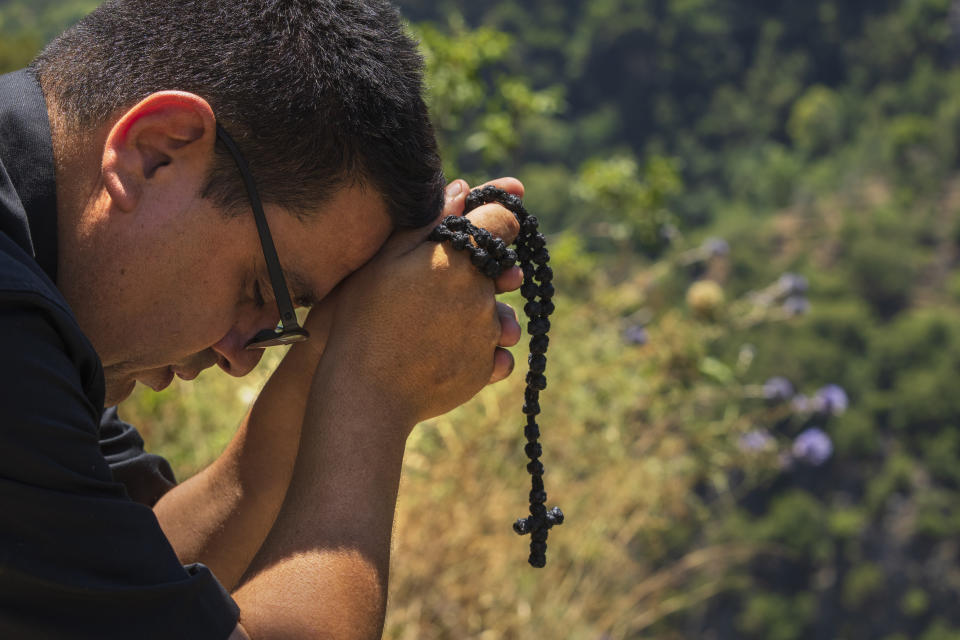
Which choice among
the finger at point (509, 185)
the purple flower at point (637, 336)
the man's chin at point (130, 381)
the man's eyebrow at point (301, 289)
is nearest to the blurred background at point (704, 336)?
the purple flower at point (637, 336)

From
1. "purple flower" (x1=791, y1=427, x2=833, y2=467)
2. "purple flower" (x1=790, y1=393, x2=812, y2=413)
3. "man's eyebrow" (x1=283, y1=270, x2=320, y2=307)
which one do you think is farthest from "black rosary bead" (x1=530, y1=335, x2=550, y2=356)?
"purple flower" (x1=791, y1=427, x2=833, y2=467)

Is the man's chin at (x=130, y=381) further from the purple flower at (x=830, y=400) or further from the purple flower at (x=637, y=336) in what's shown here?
the purple flower at (x=830, y=400)

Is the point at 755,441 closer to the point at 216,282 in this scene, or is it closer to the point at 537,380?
the point at 537,380

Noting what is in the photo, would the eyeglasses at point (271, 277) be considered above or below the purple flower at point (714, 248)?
above

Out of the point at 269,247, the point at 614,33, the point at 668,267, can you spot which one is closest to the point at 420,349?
the point at 269,247

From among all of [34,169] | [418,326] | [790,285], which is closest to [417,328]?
[418,326]

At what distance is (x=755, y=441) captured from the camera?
4.96 meters

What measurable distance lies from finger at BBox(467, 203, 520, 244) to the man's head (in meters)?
0.18

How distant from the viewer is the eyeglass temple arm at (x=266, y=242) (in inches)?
48.2

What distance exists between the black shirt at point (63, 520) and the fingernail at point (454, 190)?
62 centimetres

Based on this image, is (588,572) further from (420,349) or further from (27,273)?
(27,273)

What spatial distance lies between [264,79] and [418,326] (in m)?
0.38

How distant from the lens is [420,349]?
1392 millimetres

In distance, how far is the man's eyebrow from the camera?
1366mm
